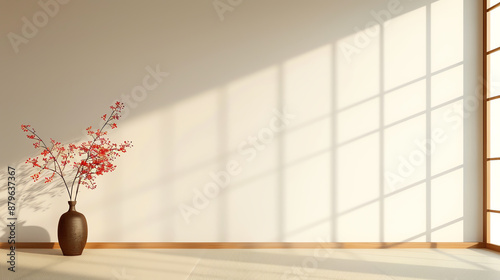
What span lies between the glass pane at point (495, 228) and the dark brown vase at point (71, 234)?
3.83 metres

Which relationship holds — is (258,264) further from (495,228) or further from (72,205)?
(495,228)

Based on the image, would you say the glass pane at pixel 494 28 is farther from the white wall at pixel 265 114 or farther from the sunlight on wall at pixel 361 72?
the sunlight on wall at pixel 361 72

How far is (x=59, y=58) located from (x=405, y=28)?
11.3 ft

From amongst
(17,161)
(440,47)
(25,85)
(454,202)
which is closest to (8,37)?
(25,85)

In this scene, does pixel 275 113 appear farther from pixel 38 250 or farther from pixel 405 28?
pixel 38 250

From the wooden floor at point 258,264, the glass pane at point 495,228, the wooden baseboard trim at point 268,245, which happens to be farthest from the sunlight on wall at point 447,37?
the wooden floor at point 258,264

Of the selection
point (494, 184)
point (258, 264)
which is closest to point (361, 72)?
point (494, 184)

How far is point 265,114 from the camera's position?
17.4ft

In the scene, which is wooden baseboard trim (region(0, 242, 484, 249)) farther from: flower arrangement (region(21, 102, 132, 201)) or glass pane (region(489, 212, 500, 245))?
flower arrangement (region(21, 102, 132, 201))

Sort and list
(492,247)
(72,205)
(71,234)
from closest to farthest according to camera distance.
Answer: (71,234), (72,205), (492,247)

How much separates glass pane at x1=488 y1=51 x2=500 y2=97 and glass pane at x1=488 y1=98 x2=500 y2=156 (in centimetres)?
10

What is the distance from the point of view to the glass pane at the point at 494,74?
5.11 meters

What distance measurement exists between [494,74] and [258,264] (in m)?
2.94

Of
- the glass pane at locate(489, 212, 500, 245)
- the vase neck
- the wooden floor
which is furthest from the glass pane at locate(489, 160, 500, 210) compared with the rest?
the vase neck
